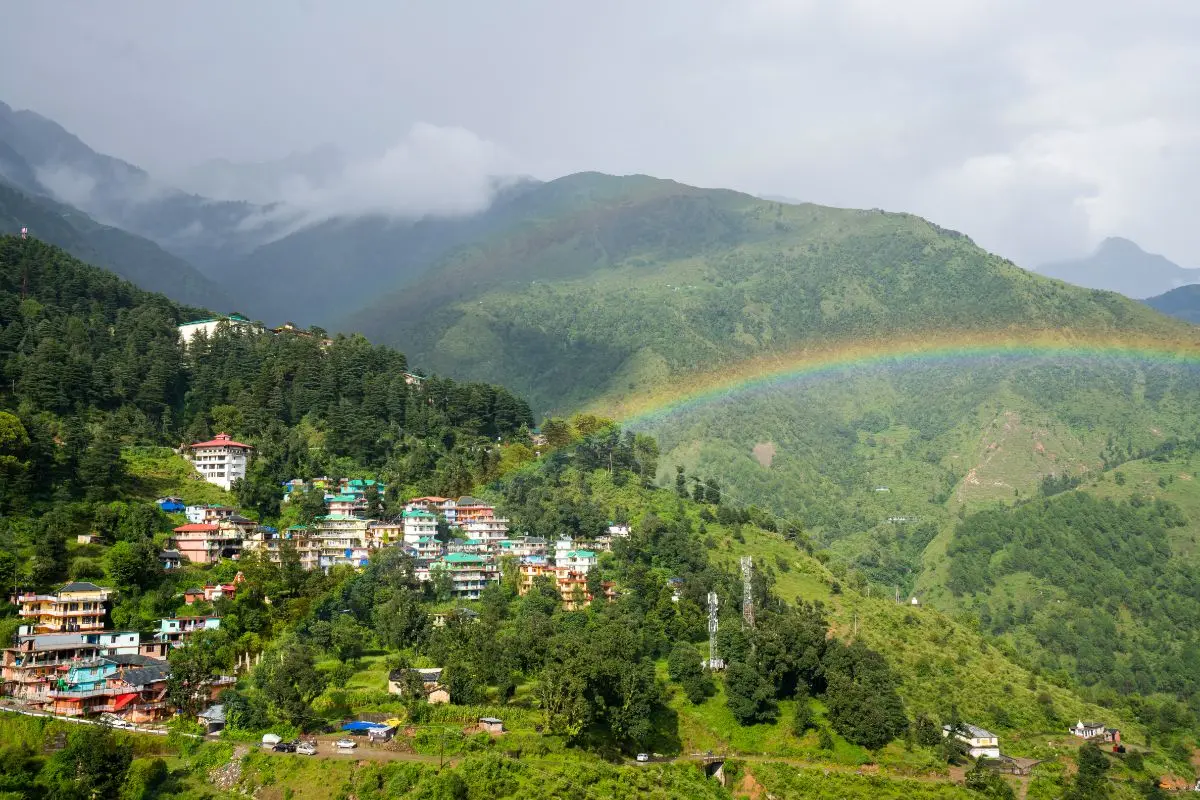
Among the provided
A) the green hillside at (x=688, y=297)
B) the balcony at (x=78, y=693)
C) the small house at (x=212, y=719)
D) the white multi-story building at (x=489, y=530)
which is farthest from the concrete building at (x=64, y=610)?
the green hillside at (x=688, y=297)

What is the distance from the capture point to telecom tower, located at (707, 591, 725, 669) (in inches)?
1762

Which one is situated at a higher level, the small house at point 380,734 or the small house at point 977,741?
the small house at point 380,734

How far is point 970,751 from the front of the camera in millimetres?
42188

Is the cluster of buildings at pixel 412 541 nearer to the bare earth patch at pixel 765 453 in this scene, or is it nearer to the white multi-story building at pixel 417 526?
the white multi-story building at pixel 417 526

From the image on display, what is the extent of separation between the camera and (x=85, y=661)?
113 ft

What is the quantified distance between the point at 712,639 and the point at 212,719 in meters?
20.9

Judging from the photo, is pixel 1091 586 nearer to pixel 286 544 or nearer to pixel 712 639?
pixel 712 639

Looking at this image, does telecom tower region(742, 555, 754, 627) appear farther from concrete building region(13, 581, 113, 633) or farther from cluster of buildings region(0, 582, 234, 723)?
concrete building region(13, 581, 113, 633)

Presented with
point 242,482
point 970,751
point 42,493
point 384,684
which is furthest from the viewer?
point 242,482

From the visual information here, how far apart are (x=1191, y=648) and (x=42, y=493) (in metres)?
76.4

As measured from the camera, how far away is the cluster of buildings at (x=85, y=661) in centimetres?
3356

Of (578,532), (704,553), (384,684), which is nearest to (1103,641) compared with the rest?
(704,553)

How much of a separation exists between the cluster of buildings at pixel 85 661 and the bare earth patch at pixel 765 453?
82.9 meters

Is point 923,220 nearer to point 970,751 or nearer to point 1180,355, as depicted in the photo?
point 1180,355
